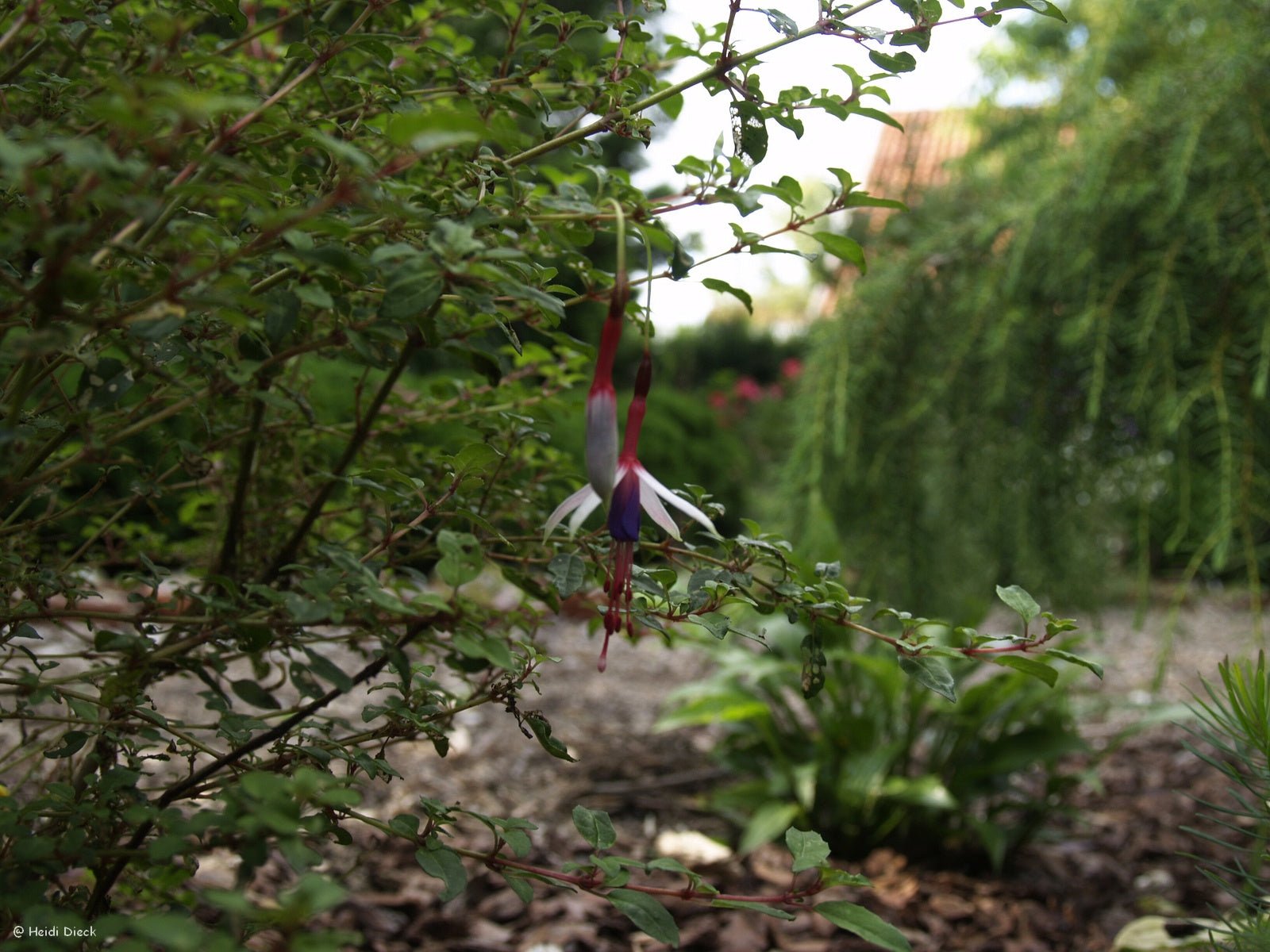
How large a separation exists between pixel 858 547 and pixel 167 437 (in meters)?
1.55

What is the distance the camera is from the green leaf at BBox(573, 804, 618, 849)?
2.50 ft

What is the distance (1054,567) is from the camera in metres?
1.91

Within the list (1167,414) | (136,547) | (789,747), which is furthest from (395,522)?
(789,747)

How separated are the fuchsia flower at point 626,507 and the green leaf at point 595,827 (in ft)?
0.57

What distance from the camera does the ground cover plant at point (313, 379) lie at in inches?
21.8

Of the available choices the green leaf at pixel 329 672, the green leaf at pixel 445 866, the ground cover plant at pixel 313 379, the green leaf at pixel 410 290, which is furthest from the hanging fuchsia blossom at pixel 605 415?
the green leaf at pixel 445 866

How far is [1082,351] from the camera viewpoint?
173 cm

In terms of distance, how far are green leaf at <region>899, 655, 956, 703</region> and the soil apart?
0.53m

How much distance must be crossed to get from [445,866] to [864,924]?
1.02 ft

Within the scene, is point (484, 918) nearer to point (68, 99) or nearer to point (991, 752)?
point (991, 752)

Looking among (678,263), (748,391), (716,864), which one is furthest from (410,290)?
(748,391)

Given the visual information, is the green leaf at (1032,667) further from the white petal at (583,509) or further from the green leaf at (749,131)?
the green leaf at (749,131)

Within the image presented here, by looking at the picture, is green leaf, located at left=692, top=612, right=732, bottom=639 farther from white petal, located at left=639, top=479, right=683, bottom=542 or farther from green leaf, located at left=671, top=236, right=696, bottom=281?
green leaf, located at left=671, top=236, right=696, bottom=281

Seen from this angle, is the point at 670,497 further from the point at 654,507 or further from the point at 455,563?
the point at 455,563
